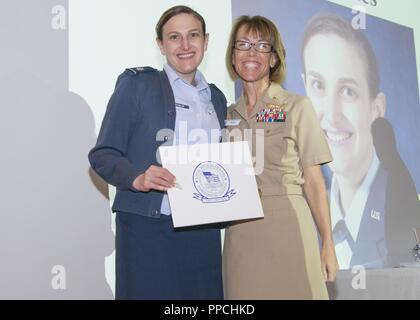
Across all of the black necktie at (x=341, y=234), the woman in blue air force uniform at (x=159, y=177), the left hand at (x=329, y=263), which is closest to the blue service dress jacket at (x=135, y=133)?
the woman in blue air force uniform at (x=159, y=177)

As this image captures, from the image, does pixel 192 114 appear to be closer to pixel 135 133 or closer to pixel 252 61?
pixel 135 133

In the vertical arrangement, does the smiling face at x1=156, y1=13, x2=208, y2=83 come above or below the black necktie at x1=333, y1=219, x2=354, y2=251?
above

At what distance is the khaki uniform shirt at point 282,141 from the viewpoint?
184cm

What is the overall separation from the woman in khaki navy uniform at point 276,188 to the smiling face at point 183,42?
181mm

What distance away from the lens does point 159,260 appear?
1722 millimetres

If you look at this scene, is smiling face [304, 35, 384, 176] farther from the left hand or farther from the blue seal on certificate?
the blue seal on certificate

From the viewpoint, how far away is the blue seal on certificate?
5.57 feet

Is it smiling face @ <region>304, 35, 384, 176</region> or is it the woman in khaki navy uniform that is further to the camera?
smiling face @ <region>304, 35, 384, 176</region>

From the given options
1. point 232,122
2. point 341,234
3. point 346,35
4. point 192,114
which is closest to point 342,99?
point 346,35

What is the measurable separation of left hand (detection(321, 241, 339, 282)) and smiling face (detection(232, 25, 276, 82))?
25.0 inches

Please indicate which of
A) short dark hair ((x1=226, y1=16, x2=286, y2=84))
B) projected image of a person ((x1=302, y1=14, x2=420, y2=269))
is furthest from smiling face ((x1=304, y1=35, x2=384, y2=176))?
short dark hair ((x1=226, y1=16, x2=286, y2=84))

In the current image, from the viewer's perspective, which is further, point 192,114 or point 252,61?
point 252,61
